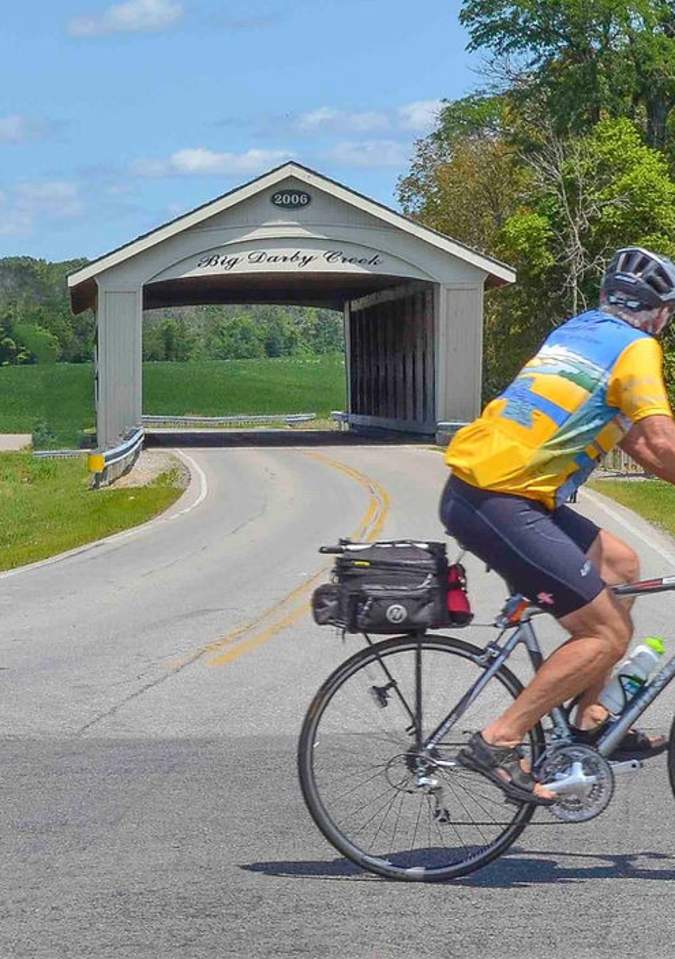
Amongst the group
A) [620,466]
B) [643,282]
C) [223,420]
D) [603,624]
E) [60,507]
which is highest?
[643,282]

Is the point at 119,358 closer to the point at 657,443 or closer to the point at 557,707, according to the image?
the point at 557,707

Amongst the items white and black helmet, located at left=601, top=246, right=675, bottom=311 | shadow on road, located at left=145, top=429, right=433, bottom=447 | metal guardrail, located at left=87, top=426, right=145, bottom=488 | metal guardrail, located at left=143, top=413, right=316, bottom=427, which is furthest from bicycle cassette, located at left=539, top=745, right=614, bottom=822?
metal guardrail, located at left=143, top=413, right=316, bottom=427

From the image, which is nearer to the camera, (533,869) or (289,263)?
(533,869)

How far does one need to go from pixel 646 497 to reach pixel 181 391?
215ft

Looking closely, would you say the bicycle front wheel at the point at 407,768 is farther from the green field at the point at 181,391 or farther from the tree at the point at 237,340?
the tree at the point at 237,340

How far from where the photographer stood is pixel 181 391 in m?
93.8

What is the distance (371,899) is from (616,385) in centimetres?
186

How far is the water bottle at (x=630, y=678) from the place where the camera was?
6.03 metres

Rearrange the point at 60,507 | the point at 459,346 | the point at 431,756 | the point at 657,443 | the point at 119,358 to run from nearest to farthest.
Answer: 1. the point at 657,443
2. the point at 431,756
3. the point at 60,507
4. the point at 119,358
5. the point at 459,346

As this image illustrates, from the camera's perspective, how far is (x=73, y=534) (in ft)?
85.8

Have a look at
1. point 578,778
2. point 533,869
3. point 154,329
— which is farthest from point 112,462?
point 154,329

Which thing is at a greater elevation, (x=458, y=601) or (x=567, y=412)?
(x=567, y=412)

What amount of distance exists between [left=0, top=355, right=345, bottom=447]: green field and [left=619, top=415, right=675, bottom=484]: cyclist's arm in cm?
6617

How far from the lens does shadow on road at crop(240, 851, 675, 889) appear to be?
237 inches
